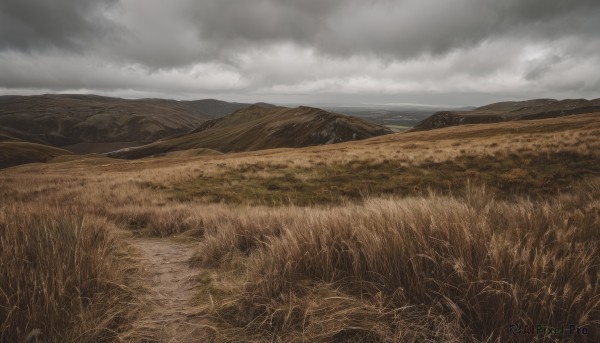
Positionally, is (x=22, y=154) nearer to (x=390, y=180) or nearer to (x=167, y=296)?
(x=390, y=180)

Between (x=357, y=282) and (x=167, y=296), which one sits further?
(x=167, y=296)

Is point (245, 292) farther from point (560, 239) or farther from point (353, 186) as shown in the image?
point (353, 186)

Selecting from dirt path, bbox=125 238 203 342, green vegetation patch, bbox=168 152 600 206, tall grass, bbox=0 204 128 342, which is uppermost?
tall grass, bbox=0 204 128 342

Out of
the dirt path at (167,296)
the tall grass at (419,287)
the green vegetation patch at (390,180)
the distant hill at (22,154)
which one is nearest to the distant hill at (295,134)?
the distant hill at (22,154)

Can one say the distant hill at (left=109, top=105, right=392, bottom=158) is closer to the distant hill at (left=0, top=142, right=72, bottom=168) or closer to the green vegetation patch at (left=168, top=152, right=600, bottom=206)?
the distant hill at (left=0, top=142, right=72, bottom=168)

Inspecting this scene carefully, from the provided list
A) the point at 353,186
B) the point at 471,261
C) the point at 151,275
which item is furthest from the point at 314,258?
the point at 353,186

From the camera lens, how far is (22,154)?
12056 centimetres

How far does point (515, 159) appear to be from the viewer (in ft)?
53.4

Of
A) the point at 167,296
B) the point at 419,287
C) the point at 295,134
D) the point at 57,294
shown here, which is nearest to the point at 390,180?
the point at 419,287

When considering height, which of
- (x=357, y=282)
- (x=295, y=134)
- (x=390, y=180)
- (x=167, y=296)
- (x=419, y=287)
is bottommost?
(x=390, y=180)

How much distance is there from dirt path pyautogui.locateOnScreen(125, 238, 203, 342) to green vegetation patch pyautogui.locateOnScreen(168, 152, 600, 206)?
20.0 feet

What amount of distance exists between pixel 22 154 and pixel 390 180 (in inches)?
6091

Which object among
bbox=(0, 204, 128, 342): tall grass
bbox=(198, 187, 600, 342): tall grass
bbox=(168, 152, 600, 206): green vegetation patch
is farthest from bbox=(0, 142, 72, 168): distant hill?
bbox=(198, 187, 600, 342): tall grass

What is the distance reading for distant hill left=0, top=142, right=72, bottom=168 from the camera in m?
115
